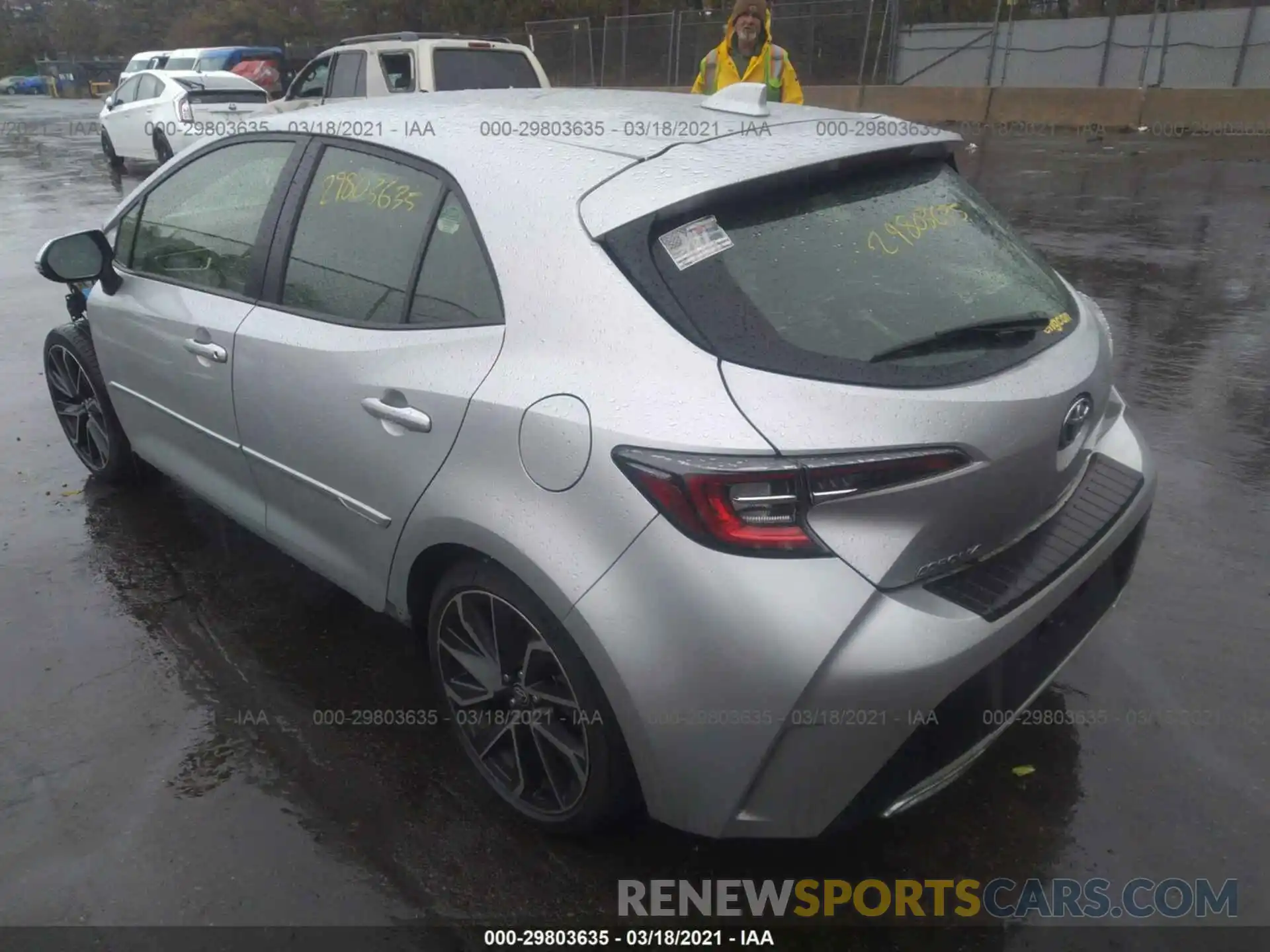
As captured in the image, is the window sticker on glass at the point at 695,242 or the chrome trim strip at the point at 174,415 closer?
the window sticker on glass at the point at 695,242

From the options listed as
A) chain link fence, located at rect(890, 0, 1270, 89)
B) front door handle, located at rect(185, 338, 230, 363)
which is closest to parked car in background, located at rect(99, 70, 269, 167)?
front door handle, located at rect(185, 338, 230, 363)

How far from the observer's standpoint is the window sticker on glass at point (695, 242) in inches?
87.4

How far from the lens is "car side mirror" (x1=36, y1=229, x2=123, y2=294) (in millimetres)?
3832

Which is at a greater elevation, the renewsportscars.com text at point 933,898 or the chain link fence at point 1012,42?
the chain link fence at point 1012,42

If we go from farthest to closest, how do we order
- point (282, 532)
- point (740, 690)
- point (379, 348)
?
point (282, 532) < point (379, 348) < point (740, 690)

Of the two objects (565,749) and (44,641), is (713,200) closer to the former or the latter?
(565,749)

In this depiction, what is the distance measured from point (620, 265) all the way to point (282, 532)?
164cm

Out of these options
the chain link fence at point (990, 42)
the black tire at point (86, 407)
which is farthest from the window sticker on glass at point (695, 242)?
the chain link fence at point (990, 42)

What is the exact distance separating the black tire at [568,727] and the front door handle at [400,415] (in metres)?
0.36

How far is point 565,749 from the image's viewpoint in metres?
2.44

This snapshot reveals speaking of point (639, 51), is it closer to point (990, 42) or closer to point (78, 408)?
point (990, 42)

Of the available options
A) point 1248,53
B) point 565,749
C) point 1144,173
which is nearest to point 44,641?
point 565,749

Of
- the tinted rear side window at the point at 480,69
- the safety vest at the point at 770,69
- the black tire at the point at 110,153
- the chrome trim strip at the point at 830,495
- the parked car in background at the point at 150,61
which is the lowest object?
the black tire at the point at 110,153

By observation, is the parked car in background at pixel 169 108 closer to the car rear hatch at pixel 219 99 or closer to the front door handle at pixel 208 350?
the car rear hatch at pixel 219 99
